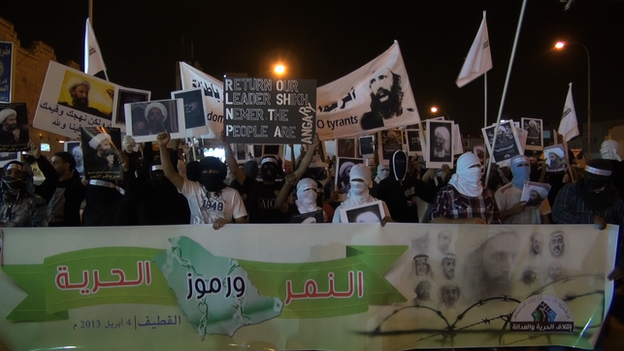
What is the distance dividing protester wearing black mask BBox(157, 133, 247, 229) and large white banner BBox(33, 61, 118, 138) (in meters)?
1.49

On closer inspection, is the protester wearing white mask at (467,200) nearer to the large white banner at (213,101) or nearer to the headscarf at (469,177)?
the headscarf at (469,177)

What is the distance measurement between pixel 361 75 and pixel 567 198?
8.48ft


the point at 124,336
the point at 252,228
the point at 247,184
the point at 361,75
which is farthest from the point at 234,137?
the point at 124,336

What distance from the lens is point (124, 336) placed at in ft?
12.0

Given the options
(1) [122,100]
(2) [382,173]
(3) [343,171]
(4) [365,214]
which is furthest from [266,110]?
(2) [382,173]

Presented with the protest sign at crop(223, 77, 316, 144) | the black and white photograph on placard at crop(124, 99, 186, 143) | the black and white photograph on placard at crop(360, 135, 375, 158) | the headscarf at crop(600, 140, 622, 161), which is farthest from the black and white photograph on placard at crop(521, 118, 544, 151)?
the black and white photograph on placard at crop(124, 99, 186, 143)

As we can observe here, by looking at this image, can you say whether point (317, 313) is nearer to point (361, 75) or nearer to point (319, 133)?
point (319, 133)

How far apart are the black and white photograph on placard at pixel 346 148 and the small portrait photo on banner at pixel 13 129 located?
4444 millimetres

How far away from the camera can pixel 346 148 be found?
7.71 m

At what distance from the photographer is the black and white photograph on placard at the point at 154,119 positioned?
4.62 metres

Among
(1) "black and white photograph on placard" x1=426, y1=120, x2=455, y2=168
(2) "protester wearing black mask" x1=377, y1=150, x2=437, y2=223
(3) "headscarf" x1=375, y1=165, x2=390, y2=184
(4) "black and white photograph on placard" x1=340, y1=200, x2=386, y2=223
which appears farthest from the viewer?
(3) "headscarf" x1=375, y1=165, x2=390, y2=184

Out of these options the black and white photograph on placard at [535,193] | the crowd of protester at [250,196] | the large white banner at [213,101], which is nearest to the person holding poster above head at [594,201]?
Result: the crowd of protester at [250,196]

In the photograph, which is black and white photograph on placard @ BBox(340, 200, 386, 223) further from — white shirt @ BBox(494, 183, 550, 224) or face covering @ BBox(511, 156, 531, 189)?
face covering @ BBox(511, 156, 531, 189)

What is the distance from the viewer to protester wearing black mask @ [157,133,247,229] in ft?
13.8
